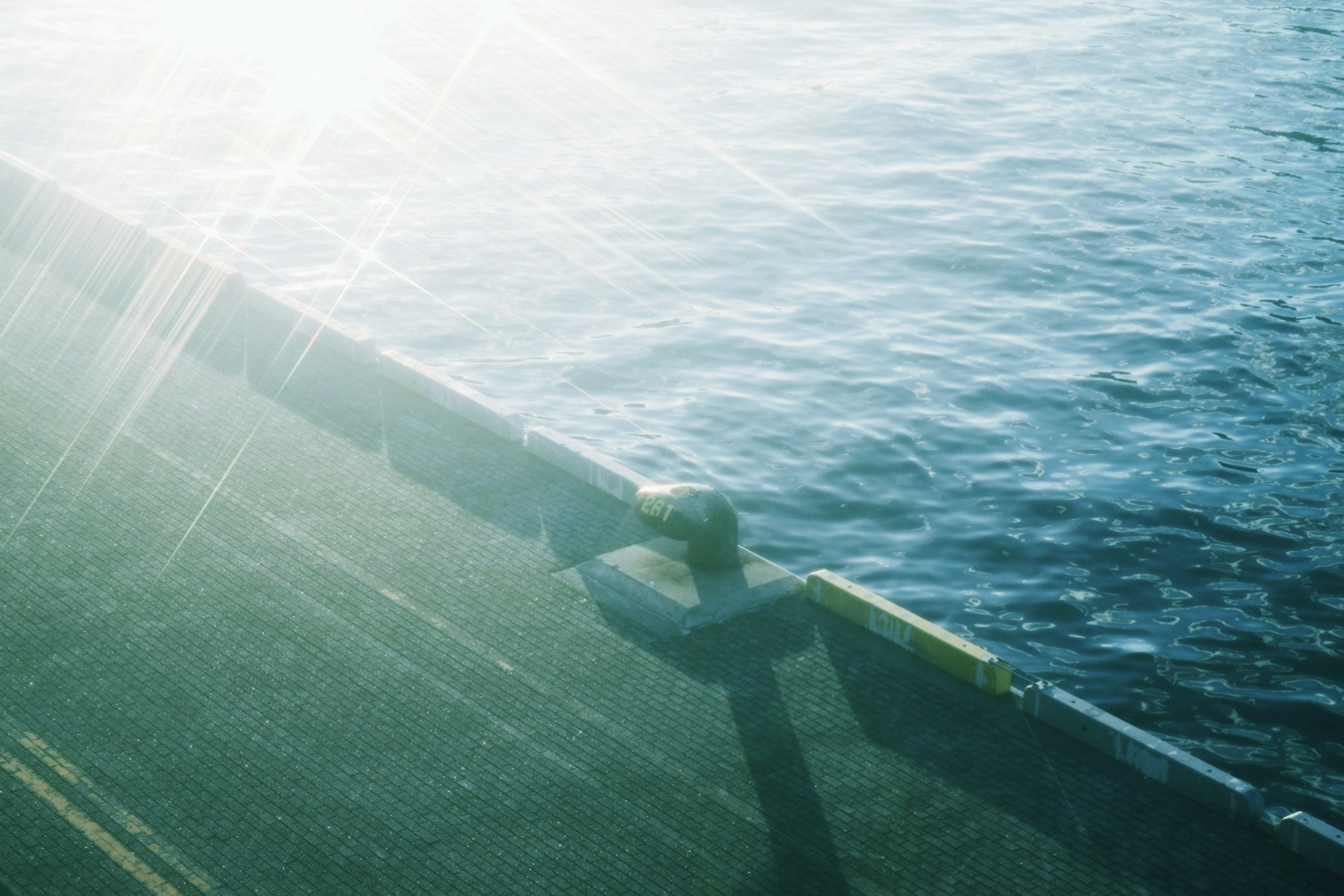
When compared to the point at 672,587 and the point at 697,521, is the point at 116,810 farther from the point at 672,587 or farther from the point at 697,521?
the point at 697,521

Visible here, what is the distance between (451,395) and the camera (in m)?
19.0

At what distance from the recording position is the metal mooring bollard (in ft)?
48.0

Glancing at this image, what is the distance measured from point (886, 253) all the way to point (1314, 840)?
20.8 m

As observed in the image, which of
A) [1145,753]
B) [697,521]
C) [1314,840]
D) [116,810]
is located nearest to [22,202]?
[697,521]

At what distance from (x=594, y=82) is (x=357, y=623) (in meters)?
31.8

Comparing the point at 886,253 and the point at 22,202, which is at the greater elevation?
the point at 886,253

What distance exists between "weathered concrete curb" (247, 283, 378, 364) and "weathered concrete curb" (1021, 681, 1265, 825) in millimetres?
11569

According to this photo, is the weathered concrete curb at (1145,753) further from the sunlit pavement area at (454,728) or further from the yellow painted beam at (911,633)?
the yellow painted beam at (911,633)

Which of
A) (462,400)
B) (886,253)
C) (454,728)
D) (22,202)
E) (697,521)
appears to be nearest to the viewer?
(454,728)

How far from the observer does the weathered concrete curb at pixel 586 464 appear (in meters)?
16.8

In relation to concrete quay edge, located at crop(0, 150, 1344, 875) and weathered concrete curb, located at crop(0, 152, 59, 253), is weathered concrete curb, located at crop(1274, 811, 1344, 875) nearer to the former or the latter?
concrete quay edge, located at crop(0, 150, 1344, 875)

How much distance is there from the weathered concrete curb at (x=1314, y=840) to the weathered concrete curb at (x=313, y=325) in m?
14.0

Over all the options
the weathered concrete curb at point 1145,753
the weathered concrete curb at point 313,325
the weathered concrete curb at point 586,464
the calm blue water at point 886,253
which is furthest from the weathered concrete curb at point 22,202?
the weathered concrete curb at point 1145,753

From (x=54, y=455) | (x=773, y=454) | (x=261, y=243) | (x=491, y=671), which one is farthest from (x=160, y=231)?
(x=491, y=671)
